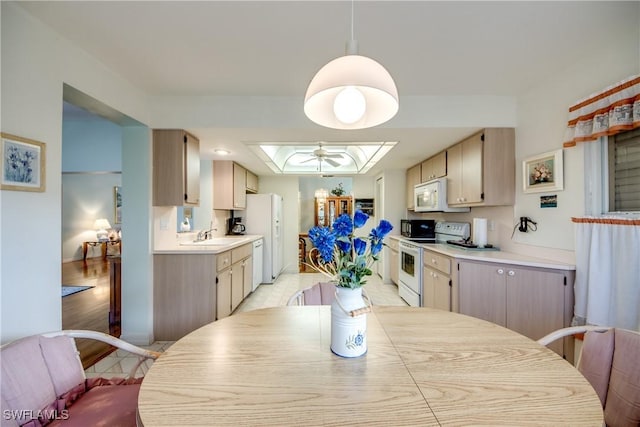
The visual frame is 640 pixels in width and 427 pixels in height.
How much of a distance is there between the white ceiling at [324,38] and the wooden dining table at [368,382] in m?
1.62

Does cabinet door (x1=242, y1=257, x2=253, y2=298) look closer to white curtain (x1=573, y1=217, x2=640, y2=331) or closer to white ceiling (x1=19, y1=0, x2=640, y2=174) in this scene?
white ceiling (x1=19, y1=0, x2=640, y2=174)

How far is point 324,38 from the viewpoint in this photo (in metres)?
1.65

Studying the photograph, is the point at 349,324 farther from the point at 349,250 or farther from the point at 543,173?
the point at 543,173

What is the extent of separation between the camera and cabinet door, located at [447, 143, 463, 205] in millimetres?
3037

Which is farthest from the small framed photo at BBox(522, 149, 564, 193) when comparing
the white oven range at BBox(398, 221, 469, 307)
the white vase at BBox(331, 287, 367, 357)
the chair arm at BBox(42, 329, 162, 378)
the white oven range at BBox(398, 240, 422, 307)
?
the chair arm at BBox(42, 329, 162, 378)

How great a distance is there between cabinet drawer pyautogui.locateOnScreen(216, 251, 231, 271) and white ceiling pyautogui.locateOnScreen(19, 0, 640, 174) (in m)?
1.58

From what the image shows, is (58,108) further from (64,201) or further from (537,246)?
(64,201)

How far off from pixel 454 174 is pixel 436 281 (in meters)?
1.26

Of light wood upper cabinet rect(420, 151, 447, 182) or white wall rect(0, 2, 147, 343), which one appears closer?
white wall rect(0, 2, 147, 343)

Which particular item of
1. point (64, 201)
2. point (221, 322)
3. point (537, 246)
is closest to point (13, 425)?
point (221, 322)

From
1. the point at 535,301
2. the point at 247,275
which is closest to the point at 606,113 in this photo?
the point at 535,301

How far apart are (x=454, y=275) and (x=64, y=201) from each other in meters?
7.86

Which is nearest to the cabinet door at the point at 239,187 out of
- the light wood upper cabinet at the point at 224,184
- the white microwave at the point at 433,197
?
the light wood upper cabinet at the point at 224,184

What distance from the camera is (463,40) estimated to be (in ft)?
5.49
